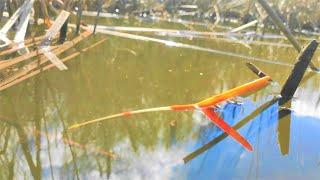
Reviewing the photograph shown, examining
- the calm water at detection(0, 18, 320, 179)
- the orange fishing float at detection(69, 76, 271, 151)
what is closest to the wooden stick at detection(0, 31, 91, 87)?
the calm water at detection(0, 18, 320, 179)

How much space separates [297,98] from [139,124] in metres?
1.06

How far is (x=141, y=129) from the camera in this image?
2.00 m

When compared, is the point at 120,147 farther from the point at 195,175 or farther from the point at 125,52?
the point at 125,52

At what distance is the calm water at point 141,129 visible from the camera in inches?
64.6

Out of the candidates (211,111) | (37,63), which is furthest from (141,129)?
(37,63)

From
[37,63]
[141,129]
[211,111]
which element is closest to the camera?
[141,129]

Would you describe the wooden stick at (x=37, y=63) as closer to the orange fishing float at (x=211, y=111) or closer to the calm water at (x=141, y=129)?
the calm water at (x=141, y=129)

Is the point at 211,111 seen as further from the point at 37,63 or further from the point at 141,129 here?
the point at 37,63

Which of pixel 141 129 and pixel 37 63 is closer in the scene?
pixel 141 129

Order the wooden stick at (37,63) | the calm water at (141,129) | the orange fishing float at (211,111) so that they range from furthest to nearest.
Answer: the wooden stick at (37,63), the orange fishing float at (211,111), the calm water at (141,129)

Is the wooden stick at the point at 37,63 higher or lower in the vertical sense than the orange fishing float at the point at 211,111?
higher

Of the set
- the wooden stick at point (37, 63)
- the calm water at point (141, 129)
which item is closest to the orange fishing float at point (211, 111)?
the calm water at point (141, 129)

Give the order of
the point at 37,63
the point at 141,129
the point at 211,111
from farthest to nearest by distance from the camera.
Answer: the point at 37,63, the point at 211,111, the point at 141,129

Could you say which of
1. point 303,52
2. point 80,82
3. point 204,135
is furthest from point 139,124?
point 303,52
